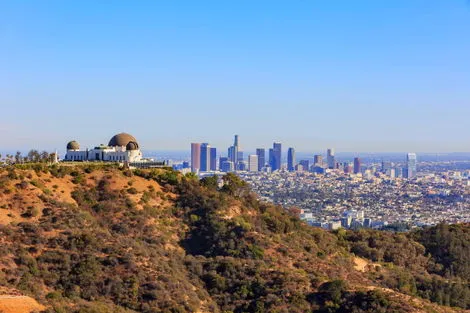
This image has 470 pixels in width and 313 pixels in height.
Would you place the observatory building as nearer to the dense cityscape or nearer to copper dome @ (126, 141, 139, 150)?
copper dome @ (126, 141, 139, 150)

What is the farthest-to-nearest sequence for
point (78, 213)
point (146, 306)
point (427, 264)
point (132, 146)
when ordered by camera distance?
point (132, 146), point (427, 264), point (78, 213), point (146, 306)

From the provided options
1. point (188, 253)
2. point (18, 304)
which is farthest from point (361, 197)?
point (18, 304)

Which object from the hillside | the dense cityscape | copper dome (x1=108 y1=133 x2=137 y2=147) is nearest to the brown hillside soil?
the hillside

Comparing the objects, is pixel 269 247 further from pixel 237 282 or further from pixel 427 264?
pixel 427 264

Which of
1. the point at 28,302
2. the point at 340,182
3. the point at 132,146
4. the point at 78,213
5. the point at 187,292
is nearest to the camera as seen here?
the point at 28,302

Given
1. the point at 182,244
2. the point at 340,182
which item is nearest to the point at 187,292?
the point at 182,244

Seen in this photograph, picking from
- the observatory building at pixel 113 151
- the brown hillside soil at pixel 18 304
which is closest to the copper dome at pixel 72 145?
the observatory building at pixel 113 151

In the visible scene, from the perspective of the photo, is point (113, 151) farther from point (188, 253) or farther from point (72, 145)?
point (188, 253)
